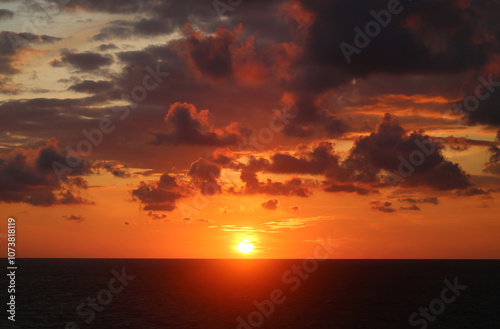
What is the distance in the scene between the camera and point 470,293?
153m

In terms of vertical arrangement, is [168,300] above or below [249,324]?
above

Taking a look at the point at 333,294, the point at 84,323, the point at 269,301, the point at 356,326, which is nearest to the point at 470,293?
the point at 333,294

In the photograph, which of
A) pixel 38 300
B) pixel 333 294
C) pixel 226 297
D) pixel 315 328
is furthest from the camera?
pixel 333 294

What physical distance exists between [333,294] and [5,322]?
297ft

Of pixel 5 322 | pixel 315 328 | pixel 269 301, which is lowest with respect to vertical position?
pixel 315 328

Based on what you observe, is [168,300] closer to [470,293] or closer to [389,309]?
[389,309]

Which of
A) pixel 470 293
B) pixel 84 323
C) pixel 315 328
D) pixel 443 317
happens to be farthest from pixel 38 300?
pixel 470 293

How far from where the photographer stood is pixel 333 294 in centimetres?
14900

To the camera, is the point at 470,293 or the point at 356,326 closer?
the point at 356,326

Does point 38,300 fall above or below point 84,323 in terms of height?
above

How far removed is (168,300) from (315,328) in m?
54.6

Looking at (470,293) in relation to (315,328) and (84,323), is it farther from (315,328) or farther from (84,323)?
(84,323)

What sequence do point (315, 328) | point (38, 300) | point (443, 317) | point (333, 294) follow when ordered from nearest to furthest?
point (315, 328) < point (443, 317) < point (38, 300) < point (333, 294)

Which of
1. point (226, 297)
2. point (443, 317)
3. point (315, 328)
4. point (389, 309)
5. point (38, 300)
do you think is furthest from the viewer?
point (226, 297)
